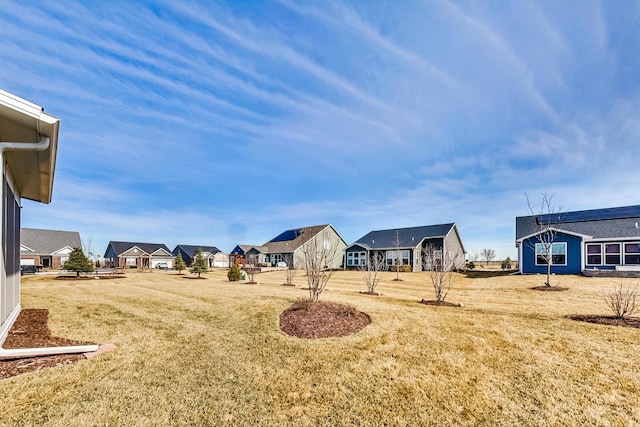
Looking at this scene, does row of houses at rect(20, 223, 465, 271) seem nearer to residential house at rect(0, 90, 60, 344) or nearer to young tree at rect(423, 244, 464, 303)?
young tree at rect(423, 244, 464, 303)

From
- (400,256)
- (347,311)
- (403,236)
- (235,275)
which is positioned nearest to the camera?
(347,311)

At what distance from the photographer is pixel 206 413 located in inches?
173

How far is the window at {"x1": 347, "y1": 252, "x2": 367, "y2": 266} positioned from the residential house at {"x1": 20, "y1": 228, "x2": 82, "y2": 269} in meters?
42.7

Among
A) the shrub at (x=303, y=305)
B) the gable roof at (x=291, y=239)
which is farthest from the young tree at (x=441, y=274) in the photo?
the gable roof at (x=291, y=239)

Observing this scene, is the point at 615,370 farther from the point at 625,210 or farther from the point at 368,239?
the point at 368,239

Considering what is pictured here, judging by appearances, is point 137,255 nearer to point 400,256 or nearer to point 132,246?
point 132,246

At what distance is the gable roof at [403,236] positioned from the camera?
36.6 meters

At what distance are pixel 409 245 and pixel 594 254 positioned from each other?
1640 cm

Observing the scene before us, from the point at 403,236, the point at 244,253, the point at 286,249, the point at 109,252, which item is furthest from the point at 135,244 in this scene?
the point at 403,236

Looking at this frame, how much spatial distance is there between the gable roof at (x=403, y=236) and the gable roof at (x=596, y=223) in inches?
343

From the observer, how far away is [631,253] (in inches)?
910

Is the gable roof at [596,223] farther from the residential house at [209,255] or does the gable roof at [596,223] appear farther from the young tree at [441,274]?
the residential house at [209,255]

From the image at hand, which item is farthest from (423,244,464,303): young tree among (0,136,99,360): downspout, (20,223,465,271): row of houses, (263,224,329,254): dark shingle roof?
(263,224,329,254): dark shingle roof

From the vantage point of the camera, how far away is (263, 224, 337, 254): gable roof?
4516cm
